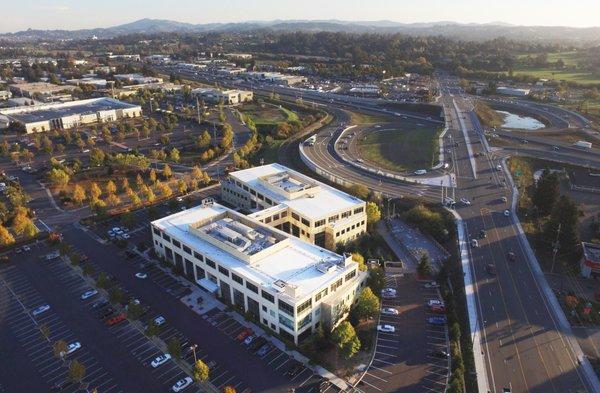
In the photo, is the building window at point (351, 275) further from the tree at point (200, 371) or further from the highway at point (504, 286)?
the tree at point (200, 371)

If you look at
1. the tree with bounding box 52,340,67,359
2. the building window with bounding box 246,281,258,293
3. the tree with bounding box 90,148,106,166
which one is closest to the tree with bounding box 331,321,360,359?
the building window with bounding box 246,281,258,293

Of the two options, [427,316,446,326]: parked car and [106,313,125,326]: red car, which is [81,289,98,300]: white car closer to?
[106,313,125,326]: red car

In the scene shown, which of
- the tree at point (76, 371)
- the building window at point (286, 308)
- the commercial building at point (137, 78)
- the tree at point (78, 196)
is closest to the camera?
the tree at point (76, 371)

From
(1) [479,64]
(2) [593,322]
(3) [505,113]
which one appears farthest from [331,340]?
(1) [479,64]

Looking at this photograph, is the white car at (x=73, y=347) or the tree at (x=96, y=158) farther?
the tree at (x=96, y=158)

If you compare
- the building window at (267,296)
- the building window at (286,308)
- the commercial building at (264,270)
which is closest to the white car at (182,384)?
the commercial building at (264,270)
